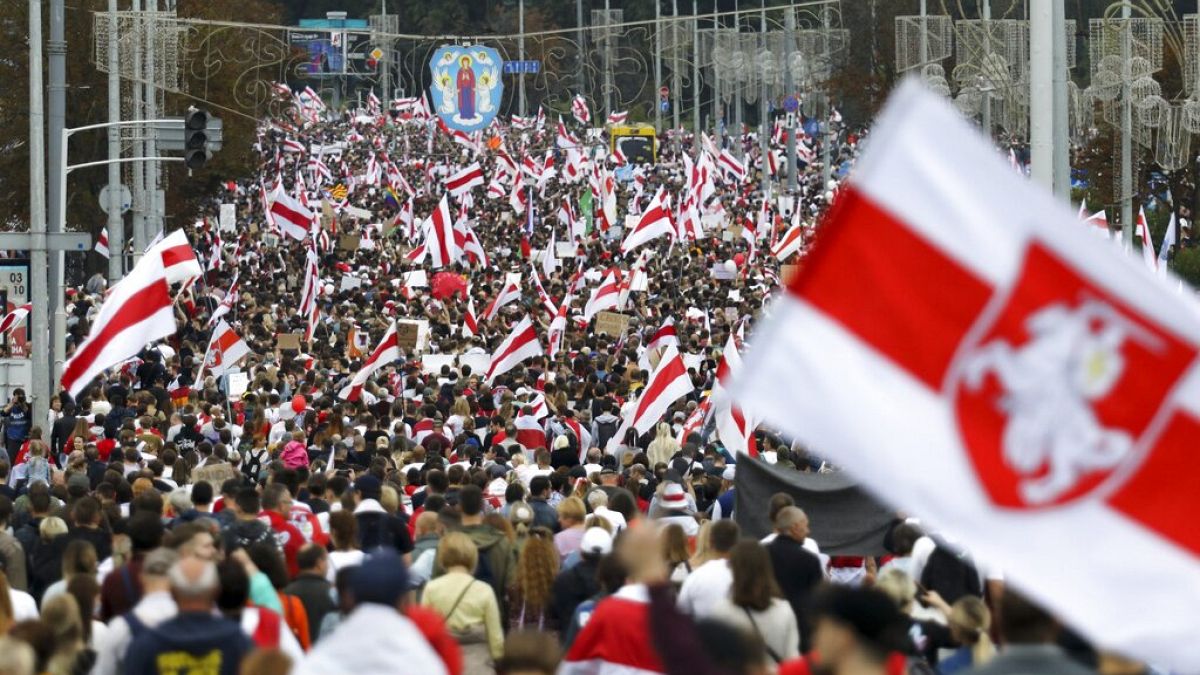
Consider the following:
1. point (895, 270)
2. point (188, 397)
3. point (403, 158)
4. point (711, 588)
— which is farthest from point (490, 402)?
point (403, 158)

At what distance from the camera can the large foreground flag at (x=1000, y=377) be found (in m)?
4.31

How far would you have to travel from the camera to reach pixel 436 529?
10906 millimetres

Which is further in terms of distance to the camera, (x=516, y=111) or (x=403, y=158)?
(x=516, y=111)

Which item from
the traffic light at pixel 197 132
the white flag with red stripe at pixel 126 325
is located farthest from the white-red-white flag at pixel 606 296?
the white flag with red stripe at pixel 126 325

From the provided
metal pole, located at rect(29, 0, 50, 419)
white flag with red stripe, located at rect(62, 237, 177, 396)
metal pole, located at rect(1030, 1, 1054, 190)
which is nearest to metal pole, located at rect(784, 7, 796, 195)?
metal pole, located at rect(29, 0, 50, 419)

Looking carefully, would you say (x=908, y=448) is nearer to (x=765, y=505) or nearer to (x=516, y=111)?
(x=765, y=505)

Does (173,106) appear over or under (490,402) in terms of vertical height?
over

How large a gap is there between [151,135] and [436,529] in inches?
1022

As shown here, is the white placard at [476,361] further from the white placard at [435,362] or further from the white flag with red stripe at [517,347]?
the white flag with red stripe at [517,347]

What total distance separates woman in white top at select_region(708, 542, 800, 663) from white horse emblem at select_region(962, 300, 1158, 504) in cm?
390

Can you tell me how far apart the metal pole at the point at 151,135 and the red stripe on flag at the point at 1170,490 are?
31181 mm

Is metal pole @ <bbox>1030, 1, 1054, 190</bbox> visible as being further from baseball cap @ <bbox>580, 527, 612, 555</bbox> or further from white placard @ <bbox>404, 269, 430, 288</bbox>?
white placard @ <bbox>404, 269, 430, 288</bbox>

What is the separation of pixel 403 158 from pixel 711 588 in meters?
79.2

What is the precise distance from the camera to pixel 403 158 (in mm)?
87250
